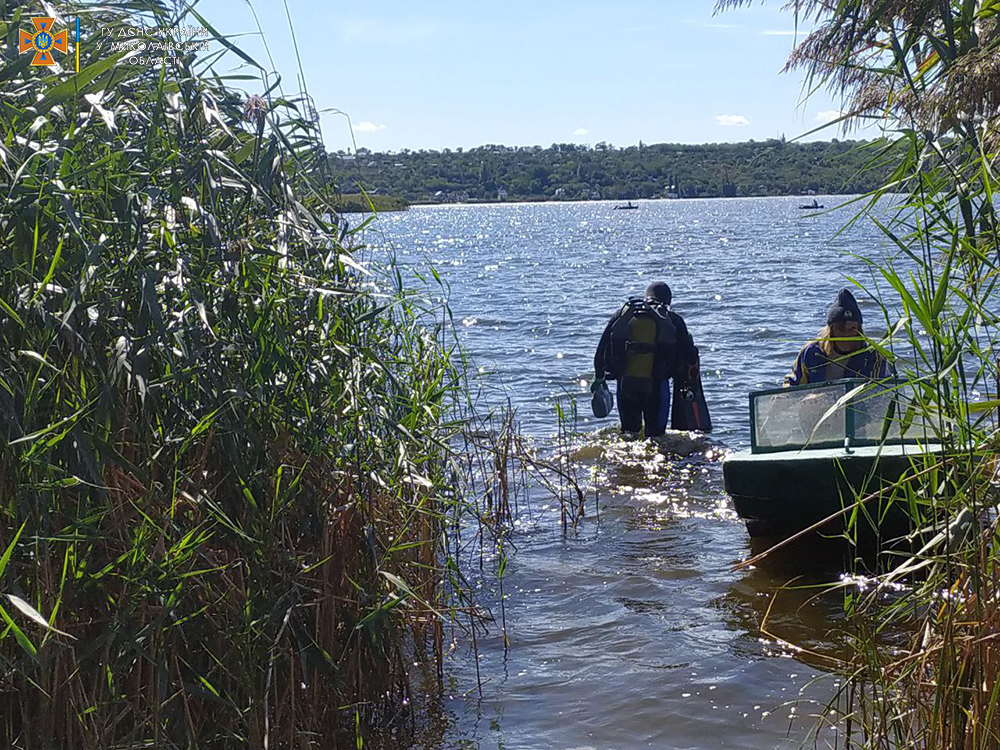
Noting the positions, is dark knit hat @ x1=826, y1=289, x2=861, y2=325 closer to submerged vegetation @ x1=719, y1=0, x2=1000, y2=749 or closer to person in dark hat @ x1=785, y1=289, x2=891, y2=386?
person in dark hat @ x1=785, y1=289, x2=891, y2=386

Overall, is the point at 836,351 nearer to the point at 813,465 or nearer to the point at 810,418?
the point at 810,418

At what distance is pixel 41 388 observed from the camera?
268 centimetres

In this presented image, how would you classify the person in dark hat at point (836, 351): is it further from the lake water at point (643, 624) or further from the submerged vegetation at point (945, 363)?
the submerged vegetation at point (945, 363)

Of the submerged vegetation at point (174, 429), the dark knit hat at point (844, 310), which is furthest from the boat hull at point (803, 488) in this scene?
the submerged vegetation at point (174, 429)

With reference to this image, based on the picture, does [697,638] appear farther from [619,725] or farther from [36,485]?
[36,485]

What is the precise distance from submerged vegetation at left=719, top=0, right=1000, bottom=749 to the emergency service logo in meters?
2.30

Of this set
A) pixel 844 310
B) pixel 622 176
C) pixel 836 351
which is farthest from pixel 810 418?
pixel 622 176

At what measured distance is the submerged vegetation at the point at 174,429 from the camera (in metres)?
2.67

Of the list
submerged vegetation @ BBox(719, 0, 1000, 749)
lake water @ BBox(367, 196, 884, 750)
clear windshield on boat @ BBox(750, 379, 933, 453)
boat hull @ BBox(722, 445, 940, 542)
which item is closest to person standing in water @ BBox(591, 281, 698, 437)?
lake water @ BBox(367, 196, 884, 750)

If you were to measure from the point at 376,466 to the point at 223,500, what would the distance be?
2.03 ft

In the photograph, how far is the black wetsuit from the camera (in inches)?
373

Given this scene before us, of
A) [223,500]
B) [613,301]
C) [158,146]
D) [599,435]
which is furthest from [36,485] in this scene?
[613,301]

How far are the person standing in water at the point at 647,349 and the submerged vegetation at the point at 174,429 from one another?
600 centimetres

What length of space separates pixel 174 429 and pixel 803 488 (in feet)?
12.8
